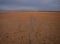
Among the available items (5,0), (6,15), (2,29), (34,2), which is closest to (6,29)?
(2,29)

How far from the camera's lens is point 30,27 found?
3.67 feet

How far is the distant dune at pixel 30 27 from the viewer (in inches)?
43.0

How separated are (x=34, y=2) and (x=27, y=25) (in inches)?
10.2

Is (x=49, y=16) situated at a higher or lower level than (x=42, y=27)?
higher

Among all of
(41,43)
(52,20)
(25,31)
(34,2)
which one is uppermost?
(34,2)

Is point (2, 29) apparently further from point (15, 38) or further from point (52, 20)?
point (52, 20)

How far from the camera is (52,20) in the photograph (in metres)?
1.13

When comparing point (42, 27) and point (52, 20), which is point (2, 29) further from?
point (52, 20)

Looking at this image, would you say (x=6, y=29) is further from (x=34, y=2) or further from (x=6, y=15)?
(x=34, y=2)

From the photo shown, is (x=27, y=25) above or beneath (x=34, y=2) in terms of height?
beneath

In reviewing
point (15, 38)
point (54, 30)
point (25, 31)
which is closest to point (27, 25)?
point (25, 31)

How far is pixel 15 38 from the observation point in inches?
42.9

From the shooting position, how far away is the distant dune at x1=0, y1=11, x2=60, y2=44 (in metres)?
1.09

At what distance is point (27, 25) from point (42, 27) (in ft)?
0.54
